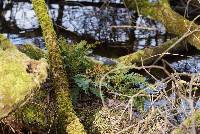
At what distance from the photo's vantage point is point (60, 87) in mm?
5160

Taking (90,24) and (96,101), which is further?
(90,24)

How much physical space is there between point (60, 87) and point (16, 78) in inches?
32.2

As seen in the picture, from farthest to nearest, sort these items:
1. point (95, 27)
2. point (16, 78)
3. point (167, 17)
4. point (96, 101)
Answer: point (95, 27) < point (167, 17) < point (96, 101) < point (16, 78)

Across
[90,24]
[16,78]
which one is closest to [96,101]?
[16,78]

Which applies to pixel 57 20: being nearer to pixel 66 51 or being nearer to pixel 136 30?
pixel 136 30

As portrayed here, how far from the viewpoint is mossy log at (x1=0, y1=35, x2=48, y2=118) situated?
4238mm

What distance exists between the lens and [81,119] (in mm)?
5641

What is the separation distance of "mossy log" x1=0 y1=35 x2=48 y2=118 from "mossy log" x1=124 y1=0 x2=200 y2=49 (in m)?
3.53

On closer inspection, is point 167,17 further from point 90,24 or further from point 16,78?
point 16,78

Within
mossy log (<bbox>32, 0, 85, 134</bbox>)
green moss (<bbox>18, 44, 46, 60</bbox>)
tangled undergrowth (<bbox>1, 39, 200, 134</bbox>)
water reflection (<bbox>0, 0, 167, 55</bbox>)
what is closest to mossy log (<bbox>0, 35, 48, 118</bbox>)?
mossy log (<bbox>32, 0, 85, 134</bbox>)

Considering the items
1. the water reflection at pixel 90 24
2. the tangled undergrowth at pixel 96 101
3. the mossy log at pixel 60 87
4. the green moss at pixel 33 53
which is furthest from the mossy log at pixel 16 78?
the water reflection at pixel 90 24

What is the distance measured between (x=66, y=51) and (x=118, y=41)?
2665 mm

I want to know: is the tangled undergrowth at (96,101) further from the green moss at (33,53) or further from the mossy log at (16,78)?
the mossy log at (16,78)

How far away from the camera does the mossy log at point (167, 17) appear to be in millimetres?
7676
